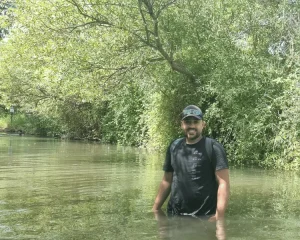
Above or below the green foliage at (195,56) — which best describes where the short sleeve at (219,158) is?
below

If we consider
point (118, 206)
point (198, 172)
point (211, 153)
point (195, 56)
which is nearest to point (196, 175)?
point (198, 172)

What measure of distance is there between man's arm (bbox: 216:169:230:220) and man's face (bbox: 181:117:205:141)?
51cm

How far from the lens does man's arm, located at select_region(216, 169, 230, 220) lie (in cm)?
531

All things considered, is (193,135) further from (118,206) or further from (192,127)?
(118,206)

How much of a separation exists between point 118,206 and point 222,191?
3153mm

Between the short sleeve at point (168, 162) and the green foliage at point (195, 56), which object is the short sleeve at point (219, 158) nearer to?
the short sleeve at point (168, 162)

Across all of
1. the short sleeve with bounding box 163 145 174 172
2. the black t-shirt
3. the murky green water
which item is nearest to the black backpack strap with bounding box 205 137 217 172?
the black t-shirt

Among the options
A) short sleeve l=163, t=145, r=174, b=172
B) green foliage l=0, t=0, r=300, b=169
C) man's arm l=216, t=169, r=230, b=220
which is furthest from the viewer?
green foliage l=0, t=0, r=300, b=169

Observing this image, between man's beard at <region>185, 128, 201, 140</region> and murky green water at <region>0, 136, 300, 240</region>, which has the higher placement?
man's beard at <region>185, 128, 201, 140</region>

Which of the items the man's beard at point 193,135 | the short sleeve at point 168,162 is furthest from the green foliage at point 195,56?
the man's beard at point 193,135

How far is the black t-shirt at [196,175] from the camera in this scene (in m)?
5.43

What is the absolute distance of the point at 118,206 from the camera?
26.5ft

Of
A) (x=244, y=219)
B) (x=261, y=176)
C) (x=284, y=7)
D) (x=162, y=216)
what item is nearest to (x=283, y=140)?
(x=261, y=176)

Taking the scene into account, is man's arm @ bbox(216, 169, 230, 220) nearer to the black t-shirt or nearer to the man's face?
the black t-shirt
